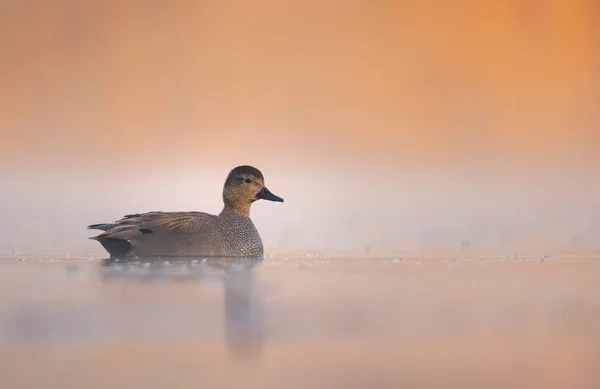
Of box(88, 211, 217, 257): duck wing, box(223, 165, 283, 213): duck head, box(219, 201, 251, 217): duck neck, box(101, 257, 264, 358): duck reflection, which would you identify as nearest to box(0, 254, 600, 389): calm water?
box(101, 257, 264, 358): duck reflection

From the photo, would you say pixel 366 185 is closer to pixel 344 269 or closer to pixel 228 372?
pixel 344 269

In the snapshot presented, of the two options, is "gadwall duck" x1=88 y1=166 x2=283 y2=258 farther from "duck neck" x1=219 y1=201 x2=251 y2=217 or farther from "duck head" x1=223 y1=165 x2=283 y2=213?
"duck head" x1=223 y1=165 x2=283 y2=213

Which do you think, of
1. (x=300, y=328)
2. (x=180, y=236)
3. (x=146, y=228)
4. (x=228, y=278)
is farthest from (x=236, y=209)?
(x=300, y=328)

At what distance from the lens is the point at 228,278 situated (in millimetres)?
6035

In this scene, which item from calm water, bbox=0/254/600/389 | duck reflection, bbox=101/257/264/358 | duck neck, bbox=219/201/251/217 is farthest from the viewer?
duck neck, bbox=219/201/251/217

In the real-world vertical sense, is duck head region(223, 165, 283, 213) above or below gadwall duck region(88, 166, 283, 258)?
above

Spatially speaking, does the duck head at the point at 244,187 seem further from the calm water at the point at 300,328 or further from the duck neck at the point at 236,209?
the calm water at the point at 300,328

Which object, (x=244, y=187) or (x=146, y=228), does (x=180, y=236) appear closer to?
(x=146, y=228)

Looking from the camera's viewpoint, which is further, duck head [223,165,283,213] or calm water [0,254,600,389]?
duck head [223,165,283,213]

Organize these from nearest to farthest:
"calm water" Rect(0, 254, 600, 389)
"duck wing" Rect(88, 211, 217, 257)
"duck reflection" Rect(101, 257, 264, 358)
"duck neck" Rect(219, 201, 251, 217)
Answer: "calm water" Rect(0, 254, 600, 389), "duck reflection" Rect(101, 257, 264, 358), "duck wing" Rect(88, 211, 217, 257), "duck neck" Rect(219, 201, 251, 217)

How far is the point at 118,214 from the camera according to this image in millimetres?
11391

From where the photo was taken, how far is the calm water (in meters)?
3.18

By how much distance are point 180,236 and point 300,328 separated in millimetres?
3739

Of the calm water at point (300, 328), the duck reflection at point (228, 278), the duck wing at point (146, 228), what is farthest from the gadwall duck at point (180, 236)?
the calm water at point (300, 328)
